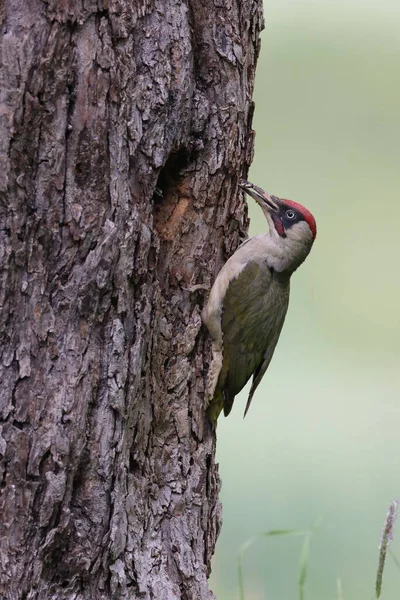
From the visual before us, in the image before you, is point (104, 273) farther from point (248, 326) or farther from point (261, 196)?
point (261, 196)

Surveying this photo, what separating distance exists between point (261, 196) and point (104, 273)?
133 cm

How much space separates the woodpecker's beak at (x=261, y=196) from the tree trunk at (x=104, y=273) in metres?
0.24

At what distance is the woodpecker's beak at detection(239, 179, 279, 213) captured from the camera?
130 inches

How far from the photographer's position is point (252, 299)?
3.64 meters

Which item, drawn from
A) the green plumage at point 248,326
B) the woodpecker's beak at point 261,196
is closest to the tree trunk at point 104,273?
the woodpecker's beak at point 261,196

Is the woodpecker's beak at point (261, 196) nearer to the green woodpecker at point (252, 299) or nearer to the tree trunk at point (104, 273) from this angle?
the green woodpecker at point (252, 299)

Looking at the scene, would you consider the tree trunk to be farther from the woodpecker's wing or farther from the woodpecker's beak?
the woodpecker's wing

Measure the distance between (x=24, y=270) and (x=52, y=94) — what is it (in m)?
0.55

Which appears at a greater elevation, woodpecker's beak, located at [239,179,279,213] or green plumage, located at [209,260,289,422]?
woodpecker's beak, located at [239,179,279,213]

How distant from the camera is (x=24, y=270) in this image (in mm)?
2398

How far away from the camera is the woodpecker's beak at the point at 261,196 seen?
3303 mm

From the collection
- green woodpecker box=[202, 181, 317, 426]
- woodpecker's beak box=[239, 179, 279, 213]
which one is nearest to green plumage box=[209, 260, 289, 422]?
green woodpecker box=[202, 181, 317, 426]

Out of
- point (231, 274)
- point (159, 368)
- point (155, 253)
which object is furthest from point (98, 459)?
point (231, 274)

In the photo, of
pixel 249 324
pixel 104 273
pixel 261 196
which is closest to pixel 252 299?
pixel 249 324
